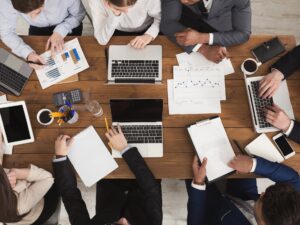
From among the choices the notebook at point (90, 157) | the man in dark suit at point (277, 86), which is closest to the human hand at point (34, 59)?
the notebook at point (90, 157)

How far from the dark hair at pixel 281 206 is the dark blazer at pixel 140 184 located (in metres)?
0.54

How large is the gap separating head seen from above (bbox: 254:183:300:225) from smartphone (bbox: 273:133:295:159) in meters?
0.26

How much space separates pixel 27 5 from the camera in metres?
1.61

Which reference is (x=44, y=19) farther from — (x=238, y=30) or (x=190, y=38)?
(x=238, y=30)

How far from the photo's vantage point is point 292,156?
1704 millimetres

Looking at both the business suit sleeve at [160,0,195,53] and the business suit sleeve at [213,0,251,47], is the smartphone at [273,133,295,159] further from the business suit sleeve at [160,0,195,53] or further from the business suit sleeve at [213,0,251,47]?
the business suit sleeve at [160,0,195,53]

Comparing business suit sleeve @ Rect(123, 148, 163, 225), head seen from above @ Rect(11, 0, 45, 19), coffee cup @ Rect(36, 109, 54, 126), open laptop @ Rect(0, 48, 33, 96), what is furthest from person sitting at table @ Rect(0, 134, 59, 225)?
head seen from above @ Rect(11, 0, 45, 19)

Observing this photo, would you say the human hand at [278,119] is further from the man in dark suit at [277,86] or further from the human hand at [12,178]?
the human hand at [12,178]

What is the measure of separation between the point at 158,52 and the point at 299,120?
0.89 meters

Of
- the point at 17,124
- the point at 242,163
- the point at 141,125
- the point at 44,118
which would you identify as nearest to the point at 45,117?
the point at 44,118

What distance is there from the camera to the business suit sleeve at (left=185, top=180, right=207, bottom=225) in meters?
1.72

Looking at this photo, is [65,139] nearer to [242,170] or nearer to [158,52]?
[158,52]

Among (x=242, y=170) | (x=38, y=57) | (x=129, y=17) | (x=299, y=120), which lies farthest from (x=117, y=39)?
(x=299, y=120)

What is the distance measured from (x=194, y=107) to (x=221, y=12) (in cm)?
70
